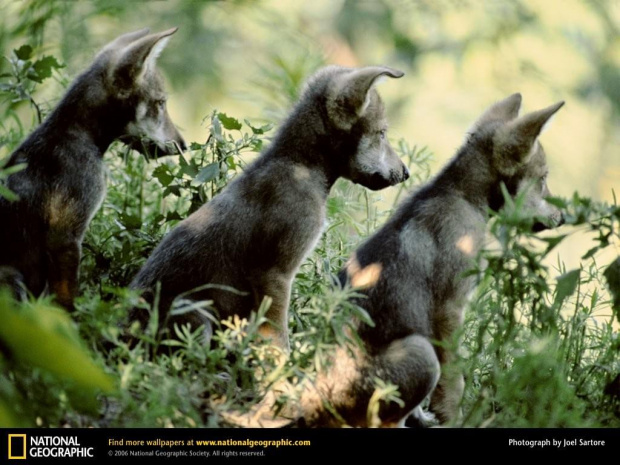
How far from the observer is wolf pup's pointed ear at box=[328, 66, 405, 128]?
729 centimetres

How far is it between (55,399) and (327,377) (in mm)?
1737

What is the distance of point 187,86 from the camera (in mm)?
16797

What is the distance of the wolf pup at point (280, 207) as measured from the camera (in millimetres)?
6906

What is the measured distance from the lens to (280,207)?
711 cm

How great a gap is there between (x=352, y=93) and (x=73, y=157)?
2190 mm

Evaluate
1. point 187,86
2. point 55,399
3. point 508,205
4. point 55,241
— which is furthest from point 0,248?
point 187,86

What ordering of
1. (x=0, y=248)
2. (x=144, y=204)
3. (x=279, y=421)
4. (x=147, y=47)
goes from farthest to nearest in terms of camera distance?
(x=144, y=204) → (x=147, y=47) → (x=0, y=248) → (x=279, y=421)

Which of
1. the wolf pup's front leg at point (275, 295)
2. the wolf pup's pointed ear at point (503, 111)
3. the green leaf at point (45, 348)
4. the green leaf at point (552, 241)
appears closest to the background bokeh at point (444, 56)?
the wolf pup's pointed ear at point (503, 111)

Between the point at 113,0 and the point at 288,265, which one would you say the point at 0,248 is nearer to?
the point at 288,265

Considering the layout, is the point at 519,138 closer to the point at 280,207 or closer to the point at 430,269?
the point at 430,269

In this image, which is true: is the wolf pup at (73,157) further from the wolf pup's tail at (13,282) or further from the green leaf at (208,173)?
the green leaf at (208,173)
